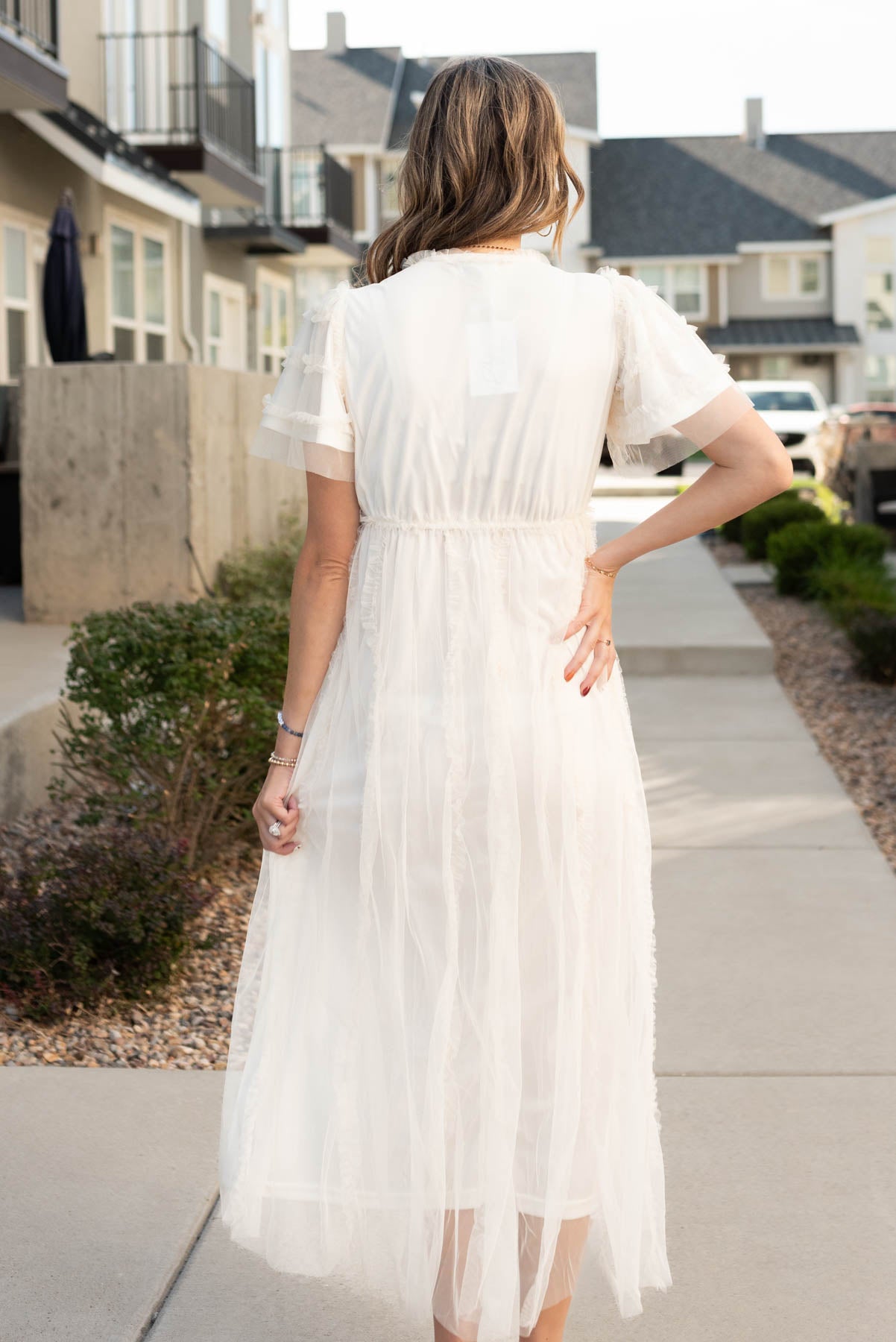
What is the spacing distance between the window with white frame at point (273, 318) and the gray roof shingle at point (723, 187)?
2255cm

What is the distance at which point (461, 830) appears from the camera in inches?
82.2

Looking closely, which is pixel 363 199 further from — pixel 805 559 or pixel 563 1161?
pixel 563 1161

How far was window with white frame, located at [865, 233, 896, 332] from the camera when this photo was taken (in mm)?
44531

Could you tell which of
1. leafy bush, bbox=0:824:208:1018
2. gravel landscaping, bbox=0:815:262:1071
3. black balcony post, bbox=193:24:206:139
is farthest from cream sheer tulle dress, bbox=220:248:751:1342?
black balcony post, bbox=193:24:206:139

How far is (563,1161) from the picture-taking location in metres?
2.14

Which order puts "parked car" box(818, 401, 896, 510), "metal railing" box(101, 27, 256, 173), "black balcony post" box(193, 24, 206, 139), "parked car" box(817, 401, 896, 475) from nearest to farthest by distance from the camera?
"metal railing" box(101, 27, 256, 173)
"parked car" box(818, 401, 896, 510)
"black balcony post" box(193, 24, 206, 139)
"parked car" box(817, 401, 896, 475)

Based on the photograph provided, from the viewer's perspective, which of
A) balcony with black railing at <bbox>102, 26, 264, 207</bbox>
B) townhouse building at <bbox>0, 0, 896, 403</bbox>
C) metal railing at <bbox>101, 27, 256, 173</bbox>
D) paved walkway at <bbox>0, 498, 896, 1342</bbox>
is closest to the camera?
Result: paved walkway at <bbox>0, 498, 896, 1342</bbox>

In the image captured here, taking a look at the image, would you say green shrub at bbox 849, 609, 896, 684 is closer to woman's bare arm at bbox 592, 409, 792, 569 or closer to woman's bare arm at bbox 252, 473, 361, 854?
woman's bare arm at bbox 592, 409, 792, 569

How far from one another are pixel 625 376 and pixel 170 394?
6420mm

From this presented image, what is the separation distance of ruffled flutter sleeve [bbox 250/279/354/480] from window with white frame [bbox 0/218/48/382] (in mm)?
11478

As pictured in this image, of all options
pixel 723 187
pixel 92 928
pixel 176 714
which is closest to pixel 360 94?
pixel 723 187

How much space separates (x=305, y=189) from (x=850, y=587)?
55.5ft

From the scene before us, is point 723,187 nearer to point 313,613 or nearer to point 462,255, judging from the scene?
point 462,255

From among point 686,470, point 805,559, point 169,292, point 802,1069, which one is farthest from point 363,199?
point 802,1069
